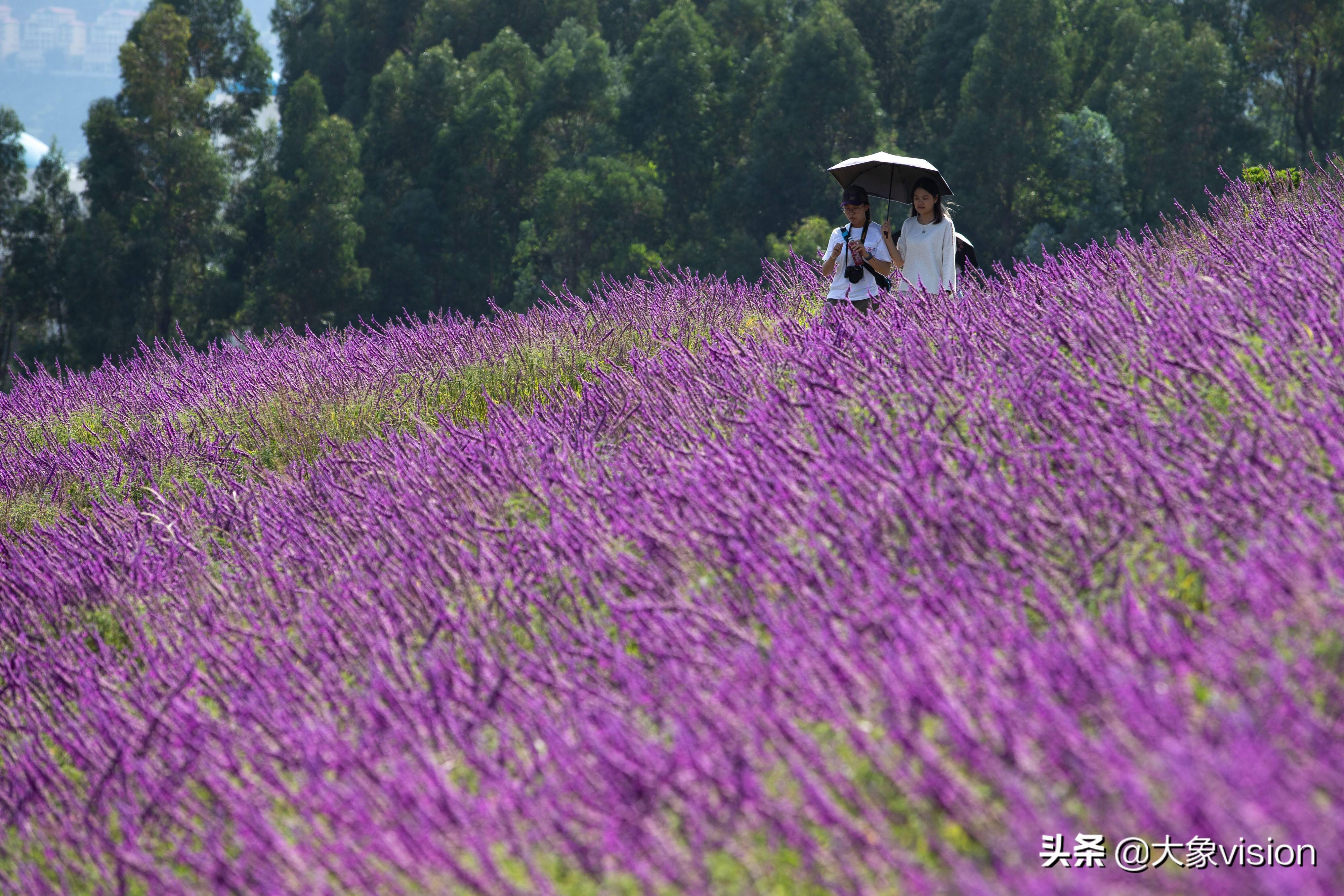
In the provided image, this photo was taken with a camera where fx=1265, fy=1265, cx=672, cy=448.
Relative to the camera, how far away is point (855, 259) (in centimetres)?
774

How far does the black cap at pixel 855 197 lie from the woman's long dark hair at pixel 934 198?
0.29 meters

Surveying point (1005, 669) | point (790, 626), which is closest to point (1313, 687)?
point (1005, 669)

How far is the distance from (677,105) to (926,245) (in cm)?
2889

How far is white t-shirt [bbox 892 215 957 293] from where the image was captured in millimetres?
7570

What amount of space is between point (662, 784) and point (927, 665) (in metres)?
0.58

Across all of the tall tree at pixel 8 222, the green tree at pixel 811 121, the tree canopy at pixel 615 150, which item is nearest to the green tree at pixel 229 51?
the tree canopy at pixel 615 150

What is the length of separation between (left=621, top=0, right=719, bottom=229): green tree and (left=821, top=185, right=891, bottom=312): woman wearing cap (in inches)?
1112

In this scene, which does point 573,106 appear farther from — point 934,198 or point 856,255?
point 856,255

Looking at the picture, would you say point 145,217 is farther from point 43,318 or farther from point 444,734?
point 444,734

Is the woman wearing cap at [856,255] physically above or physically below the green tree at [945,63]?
below

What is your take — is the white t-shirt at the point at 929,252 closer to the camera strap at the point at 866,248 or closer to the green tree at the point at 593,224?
the camera strap at the point at 866,248

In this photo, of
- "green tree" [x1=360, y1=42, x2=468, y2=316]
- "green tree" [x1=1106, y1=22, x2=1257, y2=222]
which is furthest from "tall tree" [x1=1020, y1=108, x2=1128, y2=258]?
"green tree" [x1=360, y1=42, x2=468, y2=316]

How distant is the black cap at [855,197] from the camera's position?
307 inches

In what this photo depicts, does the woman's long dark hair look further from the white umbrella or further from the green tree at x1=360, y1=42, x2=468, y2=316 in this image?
the green tree at x1=360, y1=42, x2=468, y2=316
